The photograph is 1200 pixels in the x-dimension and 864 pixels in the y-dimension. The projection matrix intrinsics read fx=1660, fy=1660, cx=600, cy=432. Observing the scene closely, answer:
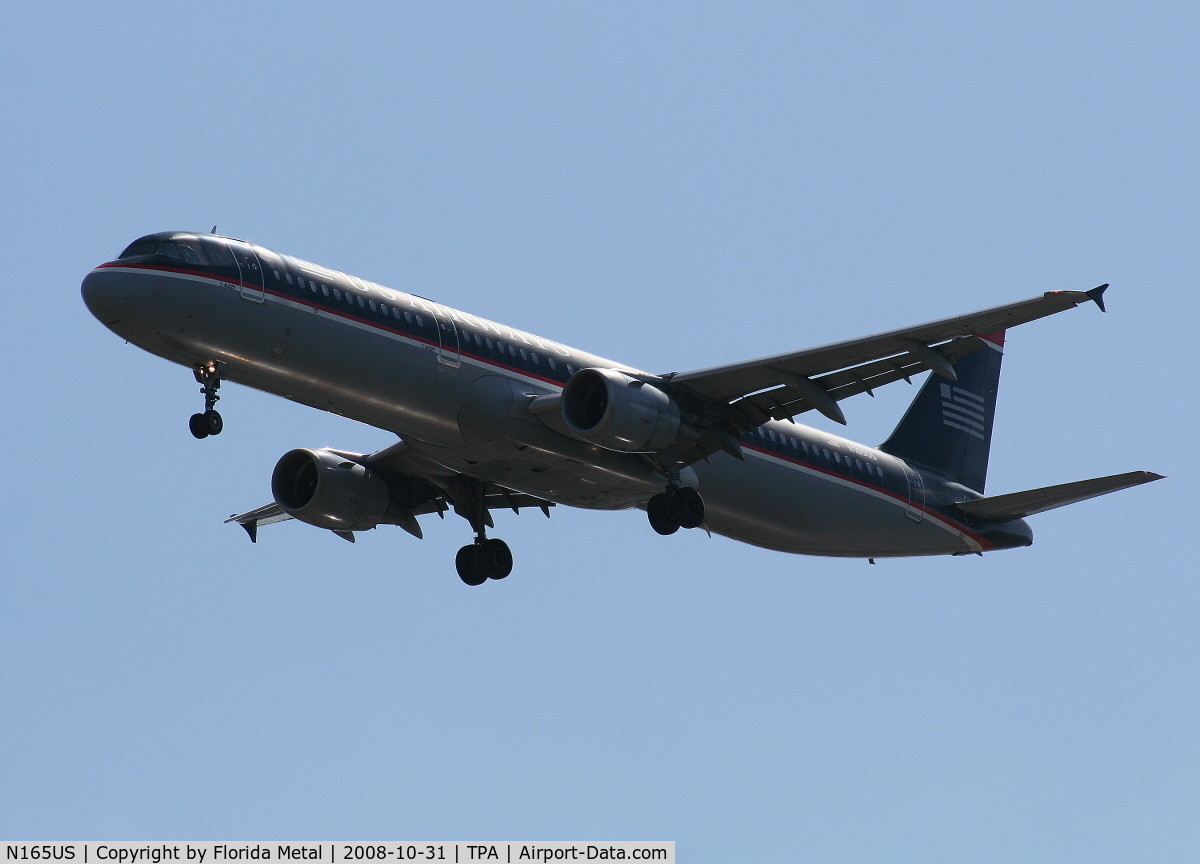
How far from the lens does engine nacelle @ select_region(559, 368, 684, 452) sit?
34.9 metres

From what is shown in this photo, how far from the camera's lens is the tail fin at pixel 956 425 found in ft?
151

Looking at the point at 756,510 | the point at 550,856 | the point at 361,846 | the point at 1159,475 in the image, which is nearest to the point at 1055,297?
the point at 1159,475

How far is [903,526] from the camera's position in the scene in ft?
141

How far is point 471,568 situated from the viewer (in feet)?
138

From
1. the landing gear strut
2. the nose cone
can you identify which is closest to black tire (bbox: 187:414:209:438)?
the nose cone

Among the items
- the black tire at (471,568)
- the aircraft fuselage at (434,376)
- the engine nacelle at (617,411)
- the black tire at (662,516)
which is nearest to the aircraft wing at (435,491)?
the black tire at (471,568)

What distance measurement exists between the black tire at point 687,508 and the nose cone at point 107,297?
41.8ft

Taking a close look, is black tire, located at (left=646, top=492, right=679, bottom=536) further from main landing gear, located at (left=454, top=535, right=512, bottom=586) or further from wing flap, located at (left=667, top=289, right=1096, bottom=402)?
main landing gear, located at (left=454, top=535, right=512, bottom=586)

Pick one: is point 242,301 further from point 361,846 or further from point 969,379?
point 969,379

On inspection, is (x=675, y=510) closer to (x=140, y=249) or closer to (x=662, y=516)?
(x=662, y=516)

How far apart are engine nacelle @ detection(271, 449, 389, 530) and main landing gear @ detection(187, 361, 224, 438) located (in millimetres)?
6781

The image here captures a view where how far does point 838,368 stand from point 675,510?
5.05 metres

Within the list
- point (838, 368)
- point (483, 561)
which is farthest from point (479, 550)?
point (838, 368)

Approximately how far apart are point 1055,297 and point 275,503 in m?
21.8
